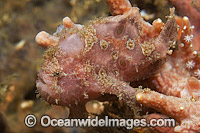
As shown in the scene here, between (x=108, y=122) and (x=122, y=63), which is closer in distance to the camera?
(x=122, y=63)

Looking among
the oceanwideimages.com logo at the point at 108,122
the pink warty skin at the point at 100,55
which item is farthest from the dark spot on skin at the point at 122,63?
the oceanwideimages.com logo at the point at 108,122

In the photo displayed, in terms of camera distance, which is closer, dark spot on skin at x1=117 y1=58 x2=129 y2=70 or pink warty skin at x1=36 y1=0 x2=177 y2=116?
pink warty skin at x1=36 y1=0 x2=177 y2=116

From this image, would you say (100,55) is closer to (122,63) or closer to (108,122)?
(122,63)

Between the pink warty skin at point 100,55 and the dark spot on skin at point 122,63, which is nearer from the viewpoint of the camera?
the pink warty skin at point 100,55

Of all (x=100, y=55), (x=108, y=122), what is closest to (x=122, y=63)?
(x=100, y=55)

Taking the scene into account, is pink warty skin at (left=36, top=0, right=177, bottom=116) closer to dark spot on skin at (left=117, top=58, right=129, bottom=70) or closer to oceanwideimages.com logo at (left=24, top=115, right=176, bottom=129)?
dark spot on skin at (left=117, top=58, right=129, bottom=70)

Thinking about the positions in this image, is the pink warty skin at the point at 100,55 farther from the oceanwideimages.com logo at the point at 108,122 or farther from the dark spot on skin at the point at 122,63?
the oceanwideimages.com logo at the point at 108,122

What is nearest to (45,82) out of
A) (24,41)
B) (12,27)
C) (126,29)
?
(126,29)

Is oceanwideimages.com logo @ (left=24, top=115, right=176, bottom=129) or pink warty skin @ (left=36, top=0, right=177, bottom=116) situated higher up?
pink warty skin @ (left=36, top=0, right=177, bottom=116)

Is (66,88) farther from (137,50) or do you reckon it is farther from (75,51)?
(137,50)

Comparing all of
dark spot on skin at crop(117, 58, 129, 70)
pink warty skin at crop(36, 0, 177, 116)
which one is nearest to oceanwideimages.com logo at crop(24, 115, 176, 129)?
pink warty skin at crop(36, 0, 177, 116)
